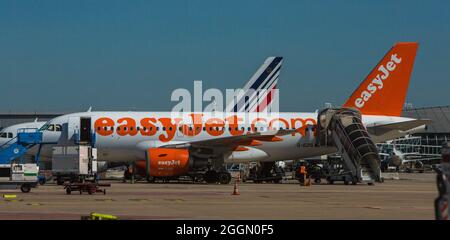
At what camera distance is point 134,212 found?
66.8ft

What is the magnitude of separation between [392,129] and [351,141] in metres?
5.18

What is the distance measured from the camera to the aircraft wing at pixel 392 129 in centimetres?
4541

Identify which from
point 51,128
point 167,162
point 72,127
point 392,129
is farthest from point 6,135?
point 392,129

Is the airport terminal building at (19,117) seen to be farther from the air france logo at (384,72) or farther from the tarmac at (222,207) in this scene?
the tarmac at (222,207)

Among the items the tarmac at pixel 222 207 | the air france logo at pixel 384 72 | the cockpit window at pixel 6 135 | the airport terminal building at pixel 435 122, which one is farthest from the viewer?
the airport terminal building at pixel 435 122

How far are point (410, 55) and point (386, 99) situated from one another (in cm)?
316

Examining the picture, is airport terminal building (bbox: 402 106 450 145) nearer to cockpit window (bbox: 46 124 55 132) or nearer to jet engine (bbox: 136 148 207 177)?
jet engine (bbox: 136 148 207 177)

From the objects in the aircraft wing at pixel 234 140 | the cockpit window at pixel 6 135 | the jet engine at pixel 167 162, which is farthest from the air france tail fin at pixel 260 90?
the cockpit window at pixel 6 135

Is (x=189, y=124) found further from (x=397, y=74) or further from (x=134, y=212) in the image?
(x=134, y=212)

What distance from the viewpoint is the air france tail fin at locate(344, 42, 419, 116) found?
47.3 m

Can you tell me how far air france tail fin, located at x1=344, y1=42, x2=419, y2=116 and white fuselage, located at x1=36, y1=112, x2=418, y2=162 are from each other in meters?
0.93

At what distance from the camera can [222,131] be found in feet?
150
